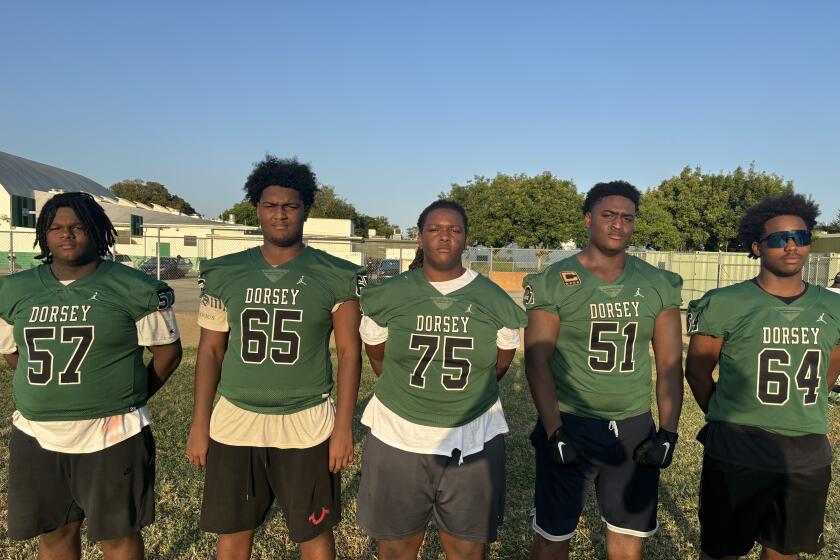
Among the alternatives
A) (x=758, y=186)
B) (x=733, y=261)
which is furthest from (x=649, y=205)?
(x=733, y=261)

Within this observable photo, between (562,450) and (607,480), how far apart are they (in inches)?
13.7

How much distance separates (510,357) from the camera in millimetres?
2705

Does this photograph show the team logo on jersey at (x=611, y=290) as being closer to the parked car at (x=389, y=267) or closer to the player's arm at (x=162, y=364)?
the player's arm at (x=162, y=364)

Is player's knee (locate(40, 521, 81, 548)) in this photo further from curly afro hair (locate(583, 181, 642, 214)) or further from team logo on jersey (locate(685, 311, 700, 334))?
team logo on jersey (locate(685, 311, 700, 334))

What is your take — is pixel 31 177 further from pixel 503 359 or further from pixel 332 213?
pixel 503 359

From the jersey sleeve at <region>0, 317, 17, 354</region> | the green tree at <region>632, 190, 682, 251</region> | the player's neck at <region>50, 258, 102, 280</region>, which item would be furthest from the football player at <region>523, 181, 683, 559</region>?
the green tree at <region>632, 190, 682, 251</region>

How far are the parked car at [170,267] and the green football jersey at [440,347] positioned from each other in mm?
22020

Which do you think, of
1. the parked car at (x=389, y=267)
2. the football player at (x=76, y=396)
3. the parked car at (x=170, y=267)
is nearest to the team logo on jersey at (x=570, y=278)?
the football player at (x=76, y=396)

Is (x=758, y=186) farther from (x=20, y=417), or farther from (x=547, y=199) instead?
(x=20, y=417)

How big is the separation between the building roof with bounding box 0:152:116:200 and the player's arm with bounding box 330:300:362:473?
52.2 meters

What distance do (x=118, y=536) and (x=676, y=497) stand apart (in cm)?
385

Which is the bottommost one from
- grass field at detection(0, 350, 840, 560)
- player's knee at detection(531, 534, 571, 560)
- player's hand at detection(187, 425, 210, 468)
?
grass field at detection(0, 350, 840, 560)

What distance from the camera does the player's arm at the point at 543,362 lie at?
2676 mm

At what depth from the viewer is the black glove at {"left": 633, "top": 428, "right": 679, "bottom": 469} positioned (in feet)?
8.43
